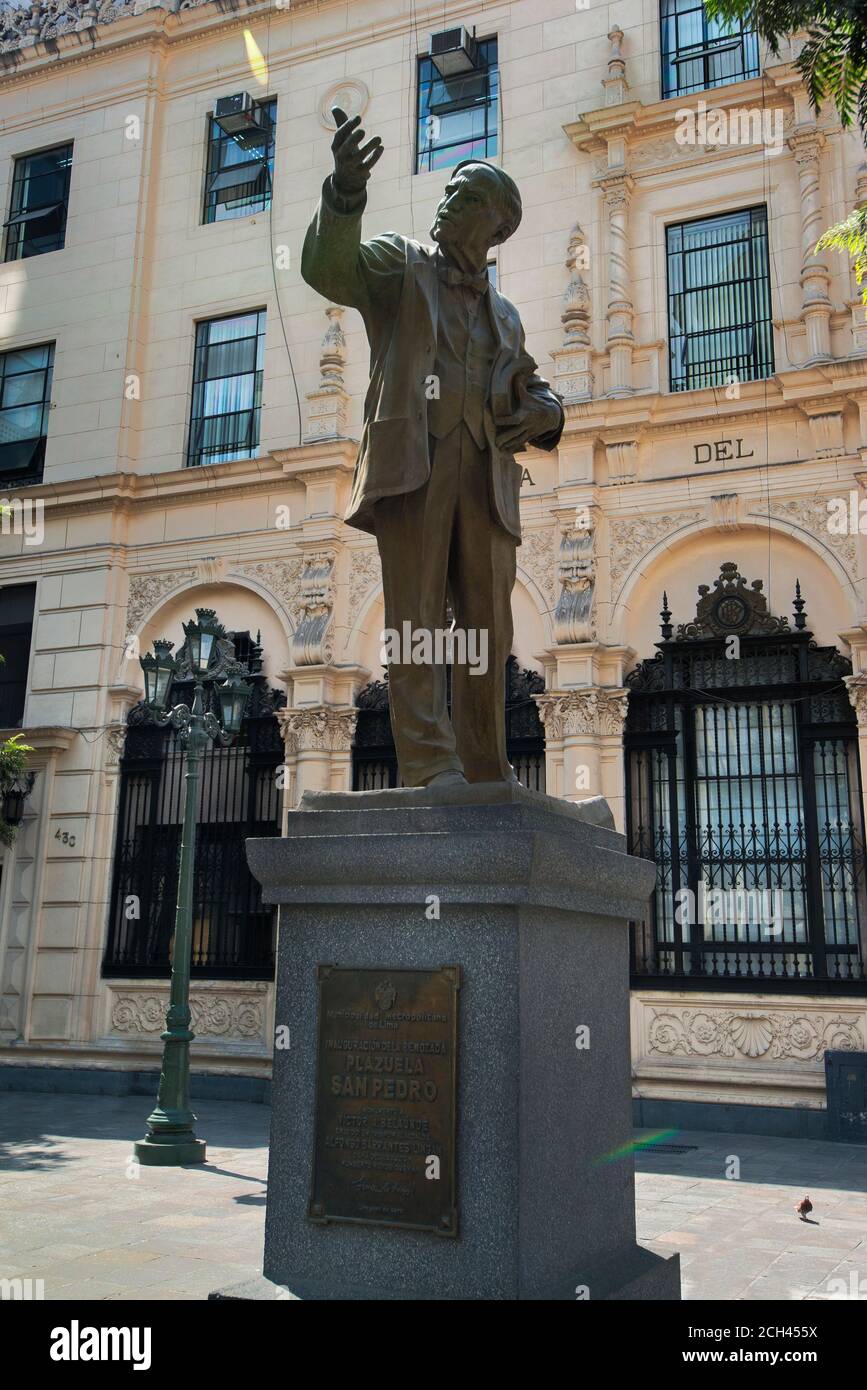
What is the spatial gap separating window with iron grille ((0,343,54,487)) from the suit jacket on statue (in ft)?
54.2

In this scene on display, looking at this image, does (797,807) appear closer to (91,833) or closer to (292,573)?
(292,573)

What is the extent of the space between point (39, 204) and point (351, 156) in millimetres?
19560

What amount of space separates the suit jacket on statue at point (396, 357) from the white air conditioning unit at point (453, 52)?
14753 mm

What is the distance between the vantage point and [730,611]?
583 inches

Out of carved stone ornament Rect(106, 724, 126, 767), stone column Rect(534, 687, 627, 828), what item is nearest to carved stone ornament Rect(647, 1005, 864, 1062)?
stone column Rect(534, 687, 627, 828)

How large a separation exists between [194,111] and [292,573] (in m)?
8.95

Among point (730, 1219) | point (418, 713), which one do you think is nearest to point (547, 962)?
point (418, 713)

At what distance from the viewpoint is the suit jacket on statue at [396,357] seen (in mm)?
4781

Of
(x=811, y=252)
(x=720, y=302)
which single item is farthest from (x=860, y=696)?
(x=720, y=302)

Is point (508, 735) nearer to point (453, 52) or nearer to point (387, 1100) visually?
point (453, 52)

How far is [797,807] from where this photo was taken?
45.8 ft

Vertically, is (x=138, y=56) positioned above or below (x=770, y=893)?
above
